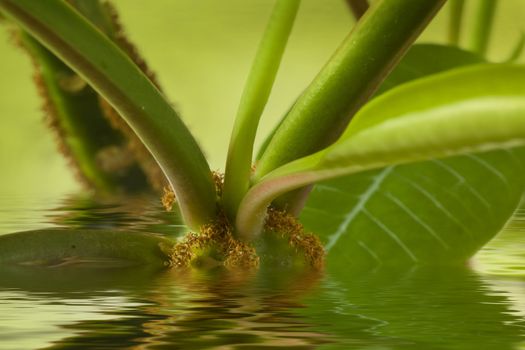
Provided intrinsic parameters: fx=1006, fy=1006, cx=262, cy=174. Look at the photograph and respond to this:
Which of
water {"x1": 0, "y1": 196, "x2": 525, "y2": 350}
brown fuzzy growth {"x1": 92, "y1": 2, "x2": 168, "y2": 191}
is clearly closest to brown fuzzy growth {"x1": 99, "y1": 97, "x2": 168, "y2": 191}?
brown fuzzy growth {"x1": 92, "y1": 2, "x2": 168, "y2": 191}

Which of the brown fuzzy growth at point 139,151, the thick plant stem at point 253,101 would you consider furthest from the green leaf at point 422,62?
the brown fuzzy growth at point 139,151

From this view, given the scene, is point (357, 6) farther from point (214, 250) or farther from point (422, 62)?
point (214, 250)

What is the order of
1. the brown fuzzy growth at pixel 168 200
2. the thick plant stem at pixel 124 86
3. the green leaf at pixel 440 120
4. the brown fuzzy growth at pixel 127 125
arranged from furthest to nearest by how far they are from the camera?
the brown fuzzy growth at pixel 127 125
the brown fuzzy growth at pixel 168 200
the thick plant stem at pixel 124 86
the green leaf at pixel 440 120

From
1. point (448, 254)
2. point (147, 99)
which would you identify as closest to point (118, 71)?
point (147, 99)

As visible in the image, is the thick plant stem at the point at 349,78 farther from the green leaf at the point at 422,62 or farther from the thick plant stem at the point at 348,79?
the green leaf at the point at 422,62

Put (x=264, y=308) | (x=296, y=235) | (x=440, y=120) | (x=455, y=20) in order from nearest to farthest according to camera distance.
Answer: (x=440, y=120) < (x=264, y=308) < (x=296, y=235) < (x=455, y=20)

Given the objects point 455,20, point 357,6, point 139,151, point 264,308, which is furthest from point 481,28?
point 264,308
